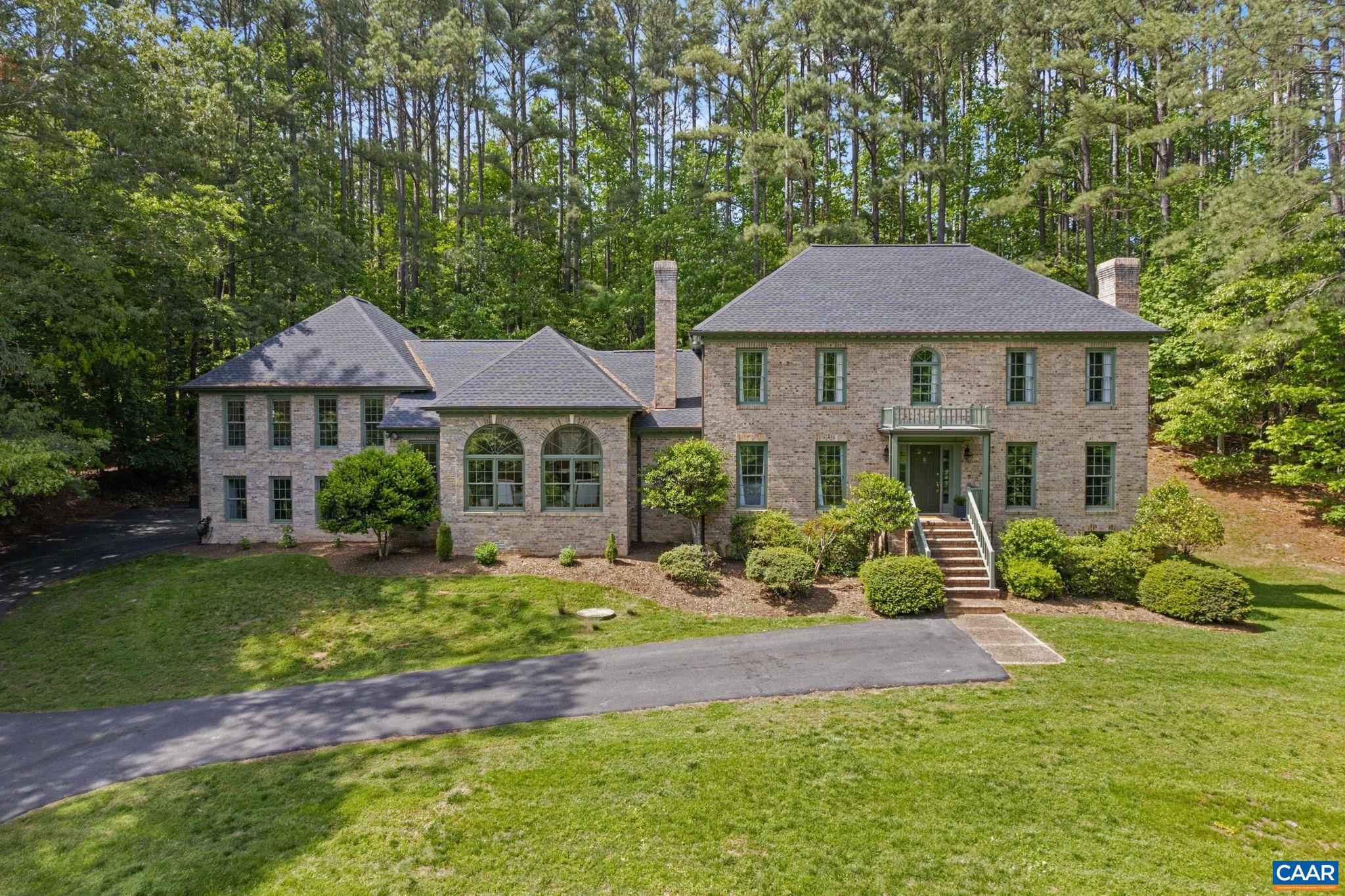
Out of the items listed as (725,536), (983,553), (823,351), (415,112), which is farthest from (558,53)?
(983,553)

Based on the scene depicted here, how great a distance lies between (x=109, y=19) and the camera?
54.7 ft

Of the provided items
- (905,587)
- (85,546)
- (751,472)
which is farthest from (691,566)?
(85,546)

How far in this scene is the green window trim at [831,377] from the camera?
1788cm

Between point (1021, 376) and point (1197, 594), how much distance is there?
715 cm

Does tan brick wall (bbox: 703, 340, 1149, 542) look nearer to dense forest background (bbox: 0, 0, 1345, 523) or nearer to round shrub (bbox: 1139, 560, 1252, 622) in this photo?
round shrub (bbox: 1139, 560, 1252, 622)

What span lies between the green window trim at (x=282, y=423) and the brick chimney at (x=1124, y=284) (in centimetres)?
2719

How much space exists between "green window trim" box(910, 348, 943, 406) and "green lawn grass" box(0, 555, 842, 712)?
26.9ft

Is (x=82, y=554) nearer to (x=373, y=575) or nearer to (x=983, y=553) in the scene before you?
(x=373, y=575)

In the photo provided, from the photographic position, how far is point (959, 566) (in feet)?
51.1

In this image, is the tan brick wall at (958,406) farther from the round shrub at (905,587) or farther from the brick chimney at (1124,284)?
the round shrub at (905,587)

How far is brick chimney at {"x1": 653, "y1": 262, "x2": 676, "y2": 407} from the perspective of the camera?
19469mm

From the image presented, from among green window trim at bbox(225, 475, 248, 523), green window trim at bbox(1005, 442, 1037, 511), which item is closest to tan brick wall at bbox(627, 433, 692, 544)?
green window trim at bbox(1005, 442, 1037, 511)

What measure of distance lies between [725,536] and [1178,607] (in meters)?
11.2

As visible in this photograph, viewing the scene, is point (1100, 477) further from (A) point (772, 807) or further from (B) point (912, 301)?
(A) point (772, 807)
